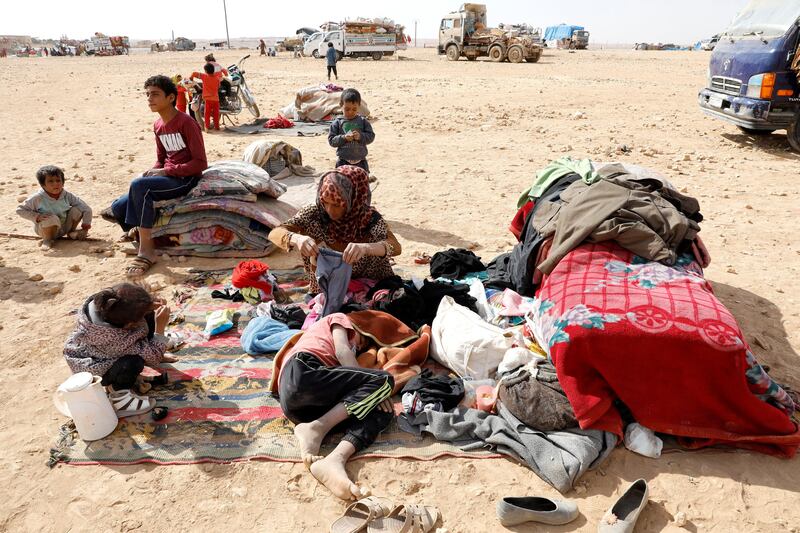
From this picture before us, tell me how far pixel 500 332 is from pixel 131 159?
23.0ft

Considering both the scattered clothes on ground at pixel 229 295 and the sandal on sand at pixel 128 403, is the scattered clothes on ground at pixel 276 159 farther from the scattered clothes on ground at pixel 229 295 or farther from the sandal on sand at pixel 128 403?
the sandal on sand at pixel 128 403

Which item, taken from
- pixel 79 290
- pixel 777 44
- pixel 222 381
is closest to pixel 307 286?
pixel 222 381

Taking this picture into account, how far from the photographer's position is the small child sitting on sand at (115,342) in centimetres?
262

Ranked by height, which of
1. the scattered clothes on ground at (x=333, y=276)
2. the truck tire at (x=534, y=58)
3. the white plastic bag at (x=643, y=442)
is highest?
the truck tire at (x=534, y=58)

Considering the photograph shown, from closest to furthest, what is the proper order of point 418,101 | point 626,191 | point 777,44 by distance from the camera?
point 626,191, point 777,44, point 418,101

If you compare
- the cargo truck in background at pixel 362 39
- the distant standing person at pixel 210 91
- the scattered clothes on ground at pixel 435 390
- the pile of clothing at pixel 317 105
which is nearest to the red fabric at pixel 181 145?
the scattered clothes on ground at pixel 435 390

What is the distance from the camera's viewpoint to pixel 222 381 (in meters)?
3.03

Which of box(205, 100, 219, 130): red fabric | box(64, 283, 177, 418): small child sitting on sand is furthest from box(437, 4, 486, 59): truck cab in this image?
box(64, 283, 177, 418): small child sitting on sand

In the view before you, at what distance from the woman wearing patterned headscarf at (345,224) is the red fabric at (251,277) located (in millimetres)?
443

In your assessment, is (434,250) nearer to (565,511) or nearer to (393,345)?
(393,345)

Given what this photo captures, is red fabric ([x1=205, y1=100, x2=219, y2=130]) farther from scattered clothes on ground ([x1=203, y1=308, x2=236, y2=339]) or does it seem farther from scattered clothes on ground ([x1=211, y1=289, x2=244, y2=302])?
scattered clothes on ground ([x1=203, y1=308, x2=236, y2=339])

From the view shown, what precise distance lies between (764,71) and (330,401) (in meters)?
8.04

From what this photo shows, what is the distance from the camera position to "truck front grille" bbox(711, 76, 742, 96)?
788 centimetres

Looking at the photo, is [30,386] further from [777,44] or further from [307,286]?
[777,44]
